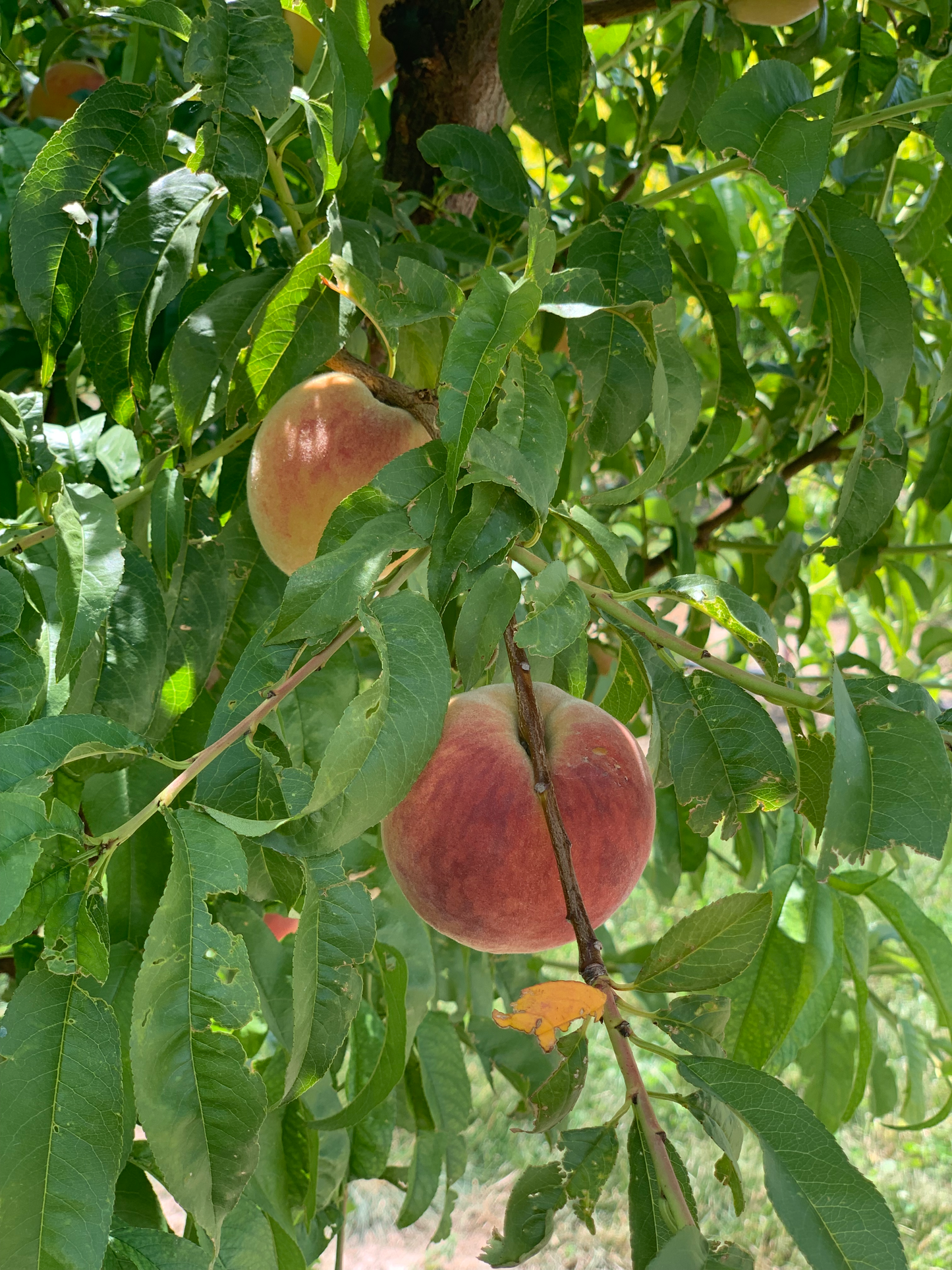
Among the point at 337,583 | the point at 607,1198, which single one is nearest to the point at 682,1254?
the point at 337,583

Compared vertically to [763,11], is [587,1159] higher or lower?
lower

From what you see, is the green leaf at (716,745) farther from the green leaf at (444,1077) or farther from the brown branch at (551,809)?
the green leaf at (444,1077)

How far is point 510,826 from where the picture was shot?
0.54 meters

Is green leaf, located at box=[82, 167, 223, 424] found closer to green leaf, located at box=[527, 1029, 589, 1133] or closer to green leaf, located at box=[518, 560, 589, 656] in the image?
green leaf, located at box=[518, 560, 589, 656]

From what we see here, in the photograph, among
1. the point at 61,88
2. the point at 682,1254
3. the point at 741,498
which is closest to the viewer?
the point at 682,1254

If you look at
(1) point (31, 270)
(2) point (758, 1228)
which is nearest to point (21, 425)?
(1) point (31, 270)

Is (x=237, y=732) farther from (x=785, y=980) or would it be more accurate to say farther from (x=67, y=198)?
(x=785, y=980)

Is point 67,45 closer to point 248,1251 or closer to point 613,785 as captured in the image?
point 613,785

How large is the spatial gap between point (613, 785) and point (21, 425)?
14.8 inches

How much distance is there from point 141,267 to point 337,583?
262 millimetres

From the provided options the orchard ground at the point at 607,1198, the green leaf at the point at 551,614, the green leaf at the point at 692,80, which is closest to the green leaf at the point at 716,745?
the green leaf at the point at 551,614

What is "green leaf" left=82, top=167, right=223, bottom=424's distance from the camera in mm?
577

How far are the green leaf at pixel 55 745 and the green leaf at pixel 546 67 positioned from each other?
1.68 feet

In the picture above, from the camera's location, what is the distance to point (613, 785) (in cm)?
56
